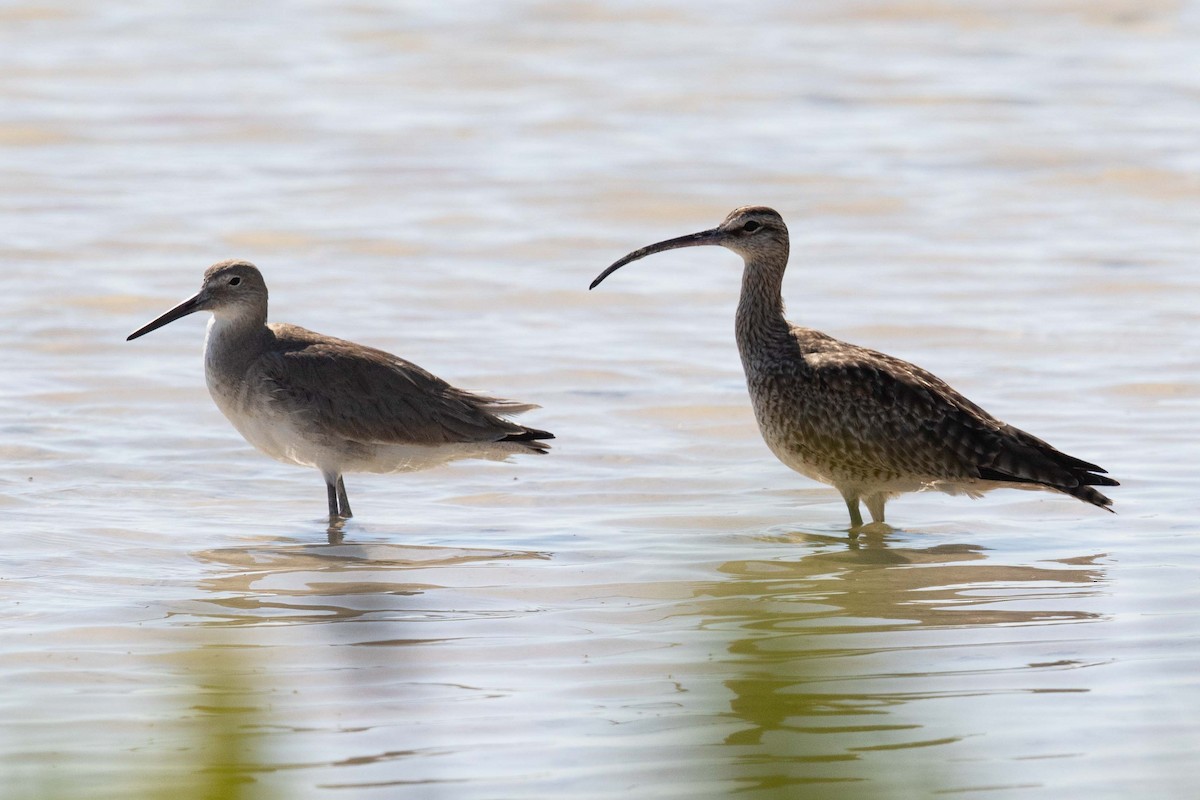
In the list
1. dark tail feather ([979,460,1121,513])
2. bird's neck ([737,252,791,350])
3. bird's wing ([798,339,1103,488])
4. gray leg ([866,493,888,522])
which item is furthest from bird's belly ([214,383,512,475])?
dark tail feather ([979,460,1121,513])

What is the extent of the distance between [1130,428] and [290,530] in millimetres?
4418

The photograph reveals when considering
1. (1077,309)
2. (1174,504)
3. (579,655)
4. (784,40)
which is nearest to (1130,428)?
(1174,504)

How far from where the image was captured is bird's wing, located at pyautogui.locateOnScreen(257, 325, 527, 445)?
8203 millimetres

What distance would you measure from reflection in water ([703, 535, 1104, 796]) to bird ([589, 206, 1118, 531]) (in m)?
0.32

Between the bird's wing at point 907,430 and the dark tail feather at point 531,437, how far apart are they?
1.22 metres

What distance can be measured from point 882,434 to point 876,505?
0.50 meters

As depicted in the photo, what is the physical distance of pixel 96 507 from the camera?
821 cm

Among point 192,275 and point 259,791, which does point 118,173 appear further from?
point 259,791

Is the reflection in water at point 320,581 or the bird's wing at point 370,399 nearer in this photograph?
the reflection in water at point 320,581

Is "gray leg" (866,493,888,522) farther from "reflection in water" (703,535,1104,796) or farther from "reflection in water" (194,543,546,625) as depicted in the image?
"reflection in water" (194,543,546,625)

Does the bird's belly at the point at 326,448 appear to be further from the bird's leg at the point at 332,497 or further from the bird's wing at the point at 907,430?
the bird's wing at the point at 907,430

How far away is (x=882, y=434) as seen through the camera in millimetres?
7777

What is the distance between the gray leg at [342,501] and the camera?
27.0ft

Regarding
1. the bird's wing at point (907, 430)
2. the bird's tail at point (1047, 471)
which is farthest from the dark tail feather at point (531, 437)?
the bird's tail at point (1047, 471)
